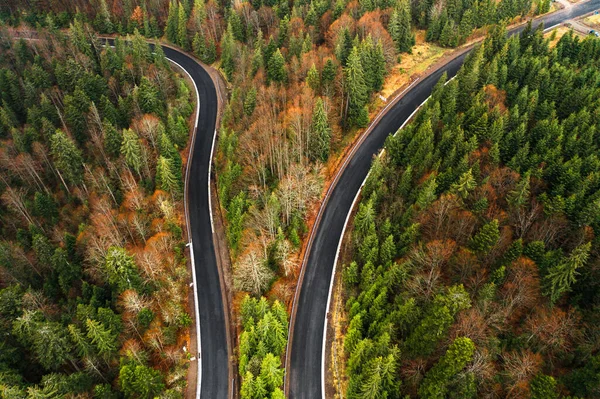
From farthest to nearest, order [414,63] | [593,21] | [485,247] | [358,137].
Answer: [593,21]
[414,63]
[358,137]
[485,247]

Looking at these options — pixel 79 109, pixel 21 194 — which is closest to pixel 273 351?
pixel 21 194

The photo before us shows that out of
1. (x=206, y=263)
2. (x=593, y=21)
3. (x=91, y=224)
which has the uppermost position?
(x=593, y=21)

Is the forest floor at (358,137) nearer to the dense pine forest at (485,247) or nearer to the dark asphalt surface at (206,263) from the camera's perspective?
the dense pine forest at (485,247)

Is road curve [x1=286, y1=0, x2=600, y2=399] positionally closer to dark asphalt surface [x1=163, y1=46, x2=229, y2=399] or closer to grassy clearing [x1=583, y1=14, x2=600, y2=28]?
dark asphalt surface [x1=163, y1=46, x2=229, y2=399]

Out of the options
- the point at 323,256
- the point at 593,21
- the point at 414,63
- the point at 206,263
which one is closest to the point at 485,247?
the point at 323,256

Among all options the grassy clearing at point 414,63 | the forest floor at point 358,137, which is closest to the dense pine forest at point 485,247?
the forest floor at point 358,137

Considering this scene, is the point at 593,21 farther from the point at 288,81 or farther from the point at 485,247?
the point at 485,247

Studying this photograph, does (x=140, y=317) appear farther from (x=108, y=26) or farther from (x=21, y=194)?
(x=108, y=26)
